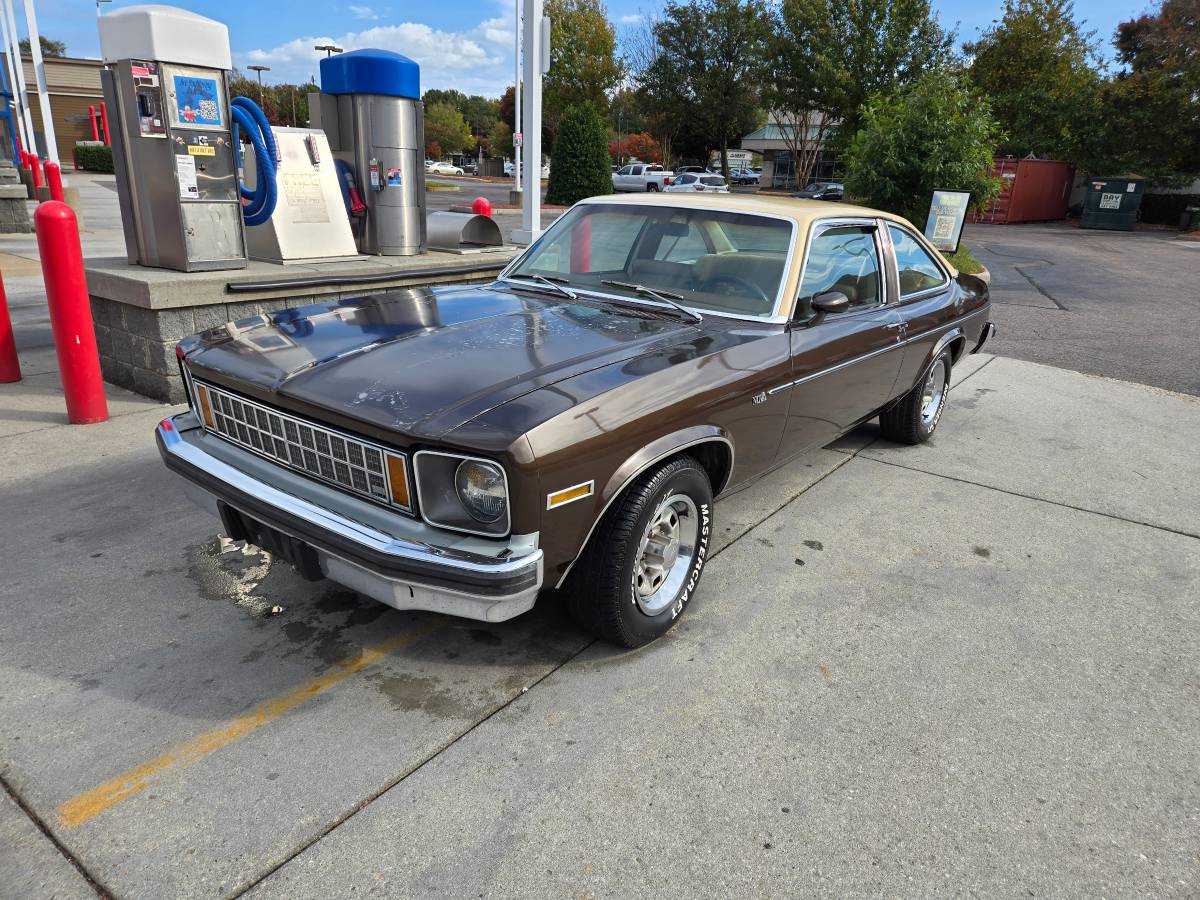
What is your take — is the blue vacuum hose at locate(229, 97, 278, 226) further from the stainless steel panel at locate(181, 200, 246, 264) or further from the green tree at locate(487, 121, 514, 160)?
the green tree at locate(487, 121, 514, 160)

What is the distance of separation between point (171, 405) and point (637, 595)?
4.20m

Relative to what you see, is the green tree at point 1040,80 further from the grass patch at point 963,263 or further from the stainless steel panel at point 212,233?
the stainless steel panel at point 212,233

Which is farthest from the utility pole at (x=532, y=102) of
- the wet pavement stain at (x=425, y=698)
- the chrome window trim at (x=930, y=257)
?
the wet pavement stain at (x=425, y=698)

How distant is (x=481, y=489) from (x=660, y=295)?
1676 millimetres

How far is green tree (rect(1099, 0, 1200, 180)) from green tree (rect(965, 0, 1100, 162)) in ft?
3.07

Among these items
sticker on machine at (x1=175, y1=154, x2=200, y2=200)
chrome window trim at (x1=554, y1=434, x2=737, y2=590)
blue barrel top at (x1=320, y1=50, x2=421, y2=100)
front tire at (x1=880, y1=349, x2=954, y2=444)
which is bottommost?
front tire at (x1=880, y1=349, x2=954, y2=444)

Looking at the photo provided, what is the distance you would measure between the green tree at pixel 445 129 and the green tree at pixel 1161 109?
5840 centimetres

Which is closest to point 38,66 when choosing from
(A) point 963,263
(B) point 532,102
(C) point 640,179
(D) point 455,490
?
(B) point 532,102

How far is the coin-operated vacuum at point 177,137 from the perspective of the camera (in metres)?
5.50

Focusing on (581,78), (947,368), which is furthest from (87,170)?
(947,368)

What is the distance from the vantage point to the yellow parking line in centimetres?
226

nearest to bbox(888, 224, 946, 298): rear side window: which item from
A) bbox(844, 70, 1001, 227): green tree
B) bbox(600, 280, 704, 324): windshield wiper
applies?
bbox(600, 280, 704, 324): windshield wiper

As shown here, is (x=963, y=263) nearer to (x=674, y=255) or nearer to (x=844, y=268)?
(x=844, y=268)

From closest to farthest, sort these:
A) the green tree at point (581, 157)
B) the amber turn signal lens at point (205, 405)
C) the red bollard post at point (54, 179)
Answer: the amber turn signal lens at point (205, 405)
the red bollard post at point (54, 179)
the green tree at point (581, 157)
